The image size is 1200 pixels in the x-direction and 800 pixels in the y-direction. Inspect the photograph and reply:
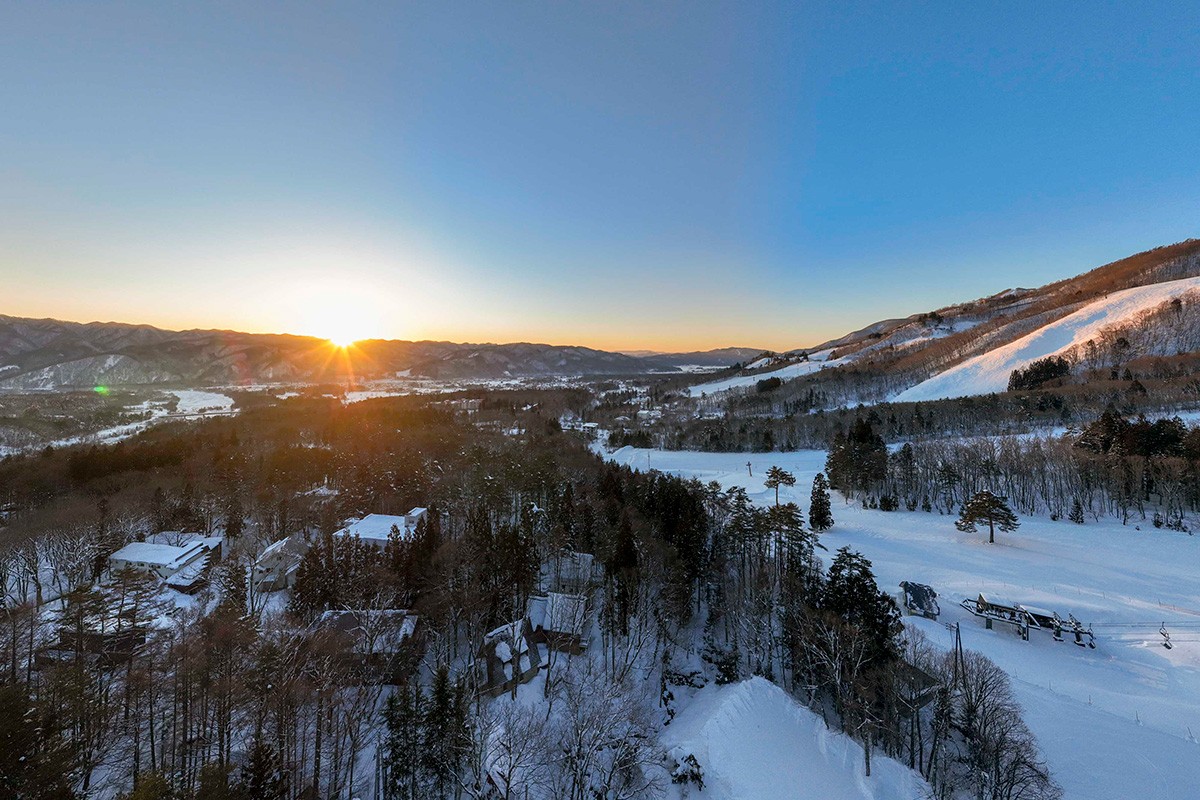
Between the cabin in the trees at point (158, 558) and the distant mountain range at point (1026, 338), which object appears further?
the distant mountain range at point (1026, 338)

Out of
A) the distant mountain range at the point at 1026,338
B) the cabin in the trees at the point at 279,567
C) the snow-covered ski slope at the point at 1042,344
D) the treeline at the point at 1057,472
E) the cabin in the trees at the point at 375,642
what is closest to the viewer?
the cabin in the trees at the point at 375,642

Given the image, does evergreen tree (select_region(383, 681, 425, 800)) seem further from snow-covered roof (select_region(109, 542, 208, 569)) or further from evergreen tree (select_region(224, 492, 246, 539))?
evergreen tree (select_region(224, 492, 246, 539))

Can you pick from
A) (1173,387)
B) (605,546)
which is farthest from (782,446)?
(605,546)

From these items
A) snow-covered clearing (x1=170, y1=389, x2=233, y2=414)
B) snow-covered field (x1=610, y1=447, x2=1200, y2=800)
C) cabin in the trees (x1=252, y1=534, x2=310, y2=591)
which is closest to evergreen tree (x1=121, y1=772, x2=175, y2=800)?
snow-covered field (x1=610, y1=447, x2=1200, y2=800)

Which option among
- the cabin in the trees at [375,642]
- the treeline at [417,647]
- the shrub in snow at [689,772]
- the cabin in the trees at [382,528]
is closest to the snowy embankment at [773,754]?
the shrub in snow at [689,772]

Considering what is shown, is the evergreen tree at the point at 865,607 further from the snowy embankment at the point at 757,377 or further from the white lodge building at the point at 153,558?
the snowy embankment at the point at 757,377

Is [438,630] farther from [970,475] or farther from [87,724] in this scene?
[970,475]
